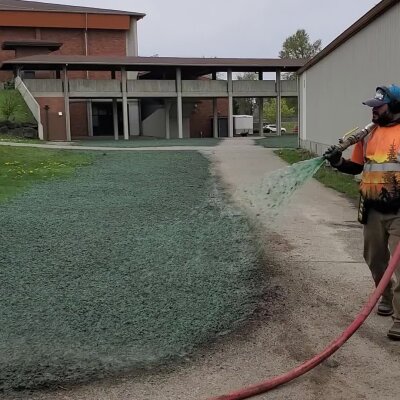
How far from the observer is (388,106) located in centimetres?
458

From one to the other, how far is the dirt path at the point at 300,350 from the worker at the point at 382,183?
20.2 inches

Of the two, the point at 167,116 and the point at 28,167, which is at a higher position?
the point at 167,116

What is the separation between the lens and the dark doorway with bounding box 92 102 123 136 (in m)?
52.7

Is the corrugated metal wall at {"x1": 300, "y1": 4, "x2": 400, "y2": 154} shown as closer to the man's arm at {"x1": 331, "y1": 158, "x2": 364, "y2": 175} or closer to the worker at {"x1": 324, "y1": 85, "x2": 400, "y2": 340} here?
the man's arm at {"x1": 331, "y1": 158, "x2": 364, "y2": 175}

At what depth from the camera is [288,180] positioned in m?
5.45

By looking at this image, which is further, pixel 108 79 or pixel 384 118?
pixel 108 79

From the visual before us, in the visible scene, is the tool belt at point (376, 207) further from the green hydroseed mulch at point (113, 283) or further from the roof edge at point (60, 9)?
the roof edge at point (60, 9)

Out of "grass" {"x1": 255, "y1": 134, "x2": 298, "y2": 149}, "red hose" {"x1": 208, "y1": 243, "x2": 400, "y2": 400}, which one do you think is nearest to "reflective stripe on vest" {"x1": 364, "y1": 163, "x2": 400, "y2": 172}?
"red hose" {"x1": 208, "y1": 243, "x2": 400, "y2": 400}

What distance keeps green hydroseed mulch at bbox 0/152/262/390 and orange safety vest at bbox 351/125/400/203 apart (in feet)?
5.14

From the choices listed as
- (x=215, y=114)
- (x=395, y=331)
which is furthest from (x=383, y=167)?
(x=215, y=114)

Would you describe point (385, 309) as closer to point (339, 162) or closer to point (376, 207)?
point (376, 207)

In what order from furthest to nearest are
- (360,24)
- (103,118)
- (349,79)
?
(103,118), (349,79), (360,24)

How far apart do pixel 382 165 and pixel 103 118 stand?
165 ft

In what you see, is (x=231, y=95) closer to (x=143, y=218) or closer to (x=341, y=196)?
(x=341, y=196)
